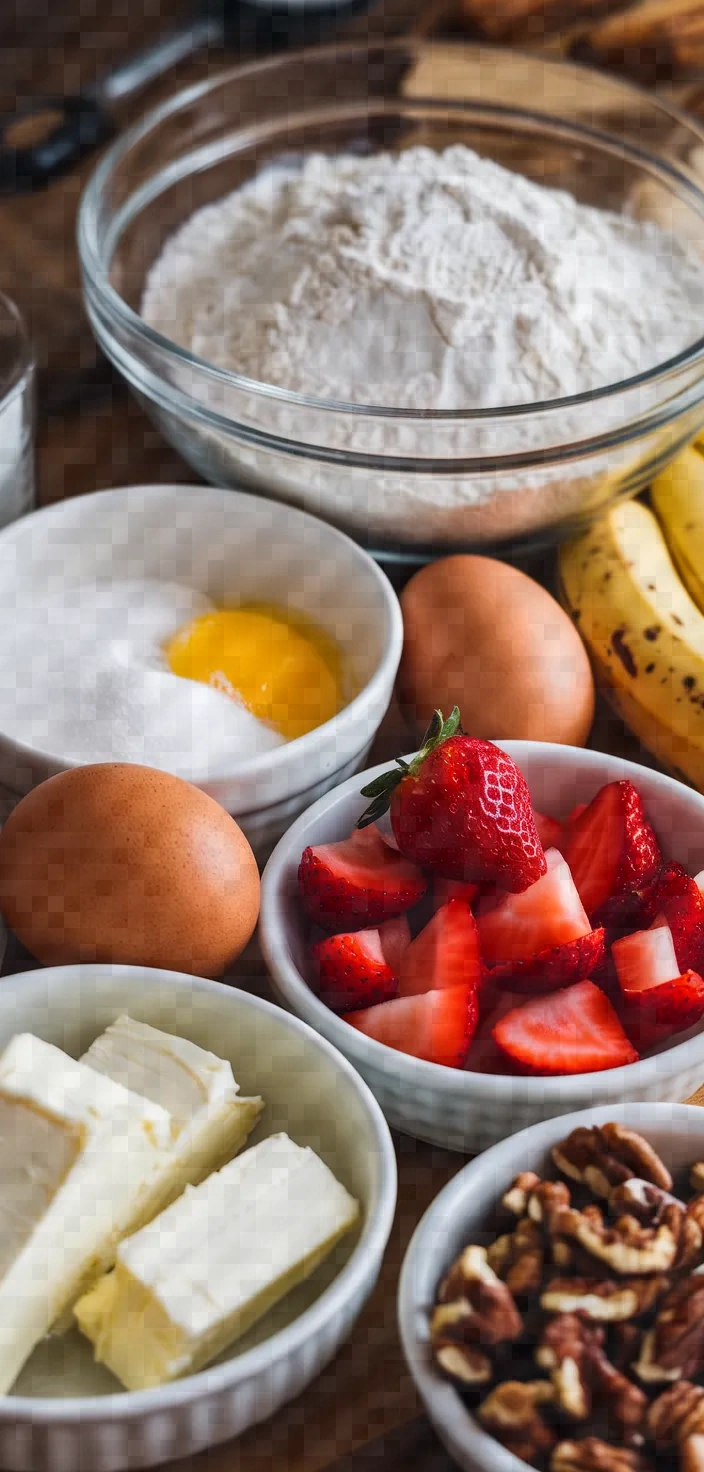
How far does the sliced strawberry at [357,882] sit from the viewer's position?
2.76 ft

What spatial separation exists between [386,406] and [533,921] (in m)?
0.47

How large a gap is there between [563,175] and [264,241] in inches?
15.5

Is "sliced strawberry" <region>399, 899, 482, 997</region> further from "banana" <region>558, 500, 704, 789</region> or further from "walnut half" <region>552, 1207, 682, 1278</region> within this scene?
"banana" <region>558, 500, 704, 789</region>

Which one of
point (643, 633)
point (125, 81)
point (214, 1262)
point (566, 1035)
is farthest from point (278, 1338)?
point (125, 81)

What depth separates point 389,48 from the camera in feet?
4.83

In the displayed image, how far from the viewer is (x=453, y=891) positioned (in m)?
0.88

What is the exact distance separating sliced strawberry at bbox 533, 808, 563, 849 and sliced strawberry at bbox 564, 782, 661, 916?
0.07ft

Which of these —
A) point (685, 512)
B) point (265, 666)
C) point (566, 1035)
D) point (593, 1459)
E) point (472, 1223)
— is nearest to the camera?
point (593, 1459)

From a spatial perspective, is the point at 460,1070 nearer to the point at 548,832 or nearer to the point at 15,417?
the point at 548,832

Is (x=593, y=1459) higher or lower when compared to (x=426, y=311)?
lower

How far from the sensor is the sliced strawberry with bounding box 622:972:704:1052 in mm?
791

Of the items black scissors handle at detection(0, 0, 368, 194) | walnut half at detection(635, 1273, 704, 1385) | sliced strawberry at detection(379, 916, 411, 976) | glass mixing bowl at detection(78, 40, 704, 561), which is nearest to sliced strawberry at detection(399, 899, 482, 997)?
sliced strawberry at detection(379, 916, 411, 976)

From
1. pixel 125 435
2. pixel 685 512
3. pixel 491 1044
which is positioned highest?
pixel 685 512

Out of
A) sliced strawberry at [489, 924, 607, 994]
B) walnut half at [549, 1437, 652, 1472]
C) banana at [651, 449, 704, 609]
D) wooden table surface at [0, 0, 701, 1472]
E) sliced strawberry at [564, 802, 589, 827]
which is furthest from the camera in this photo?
banana at [651, 449, 704, 609]
